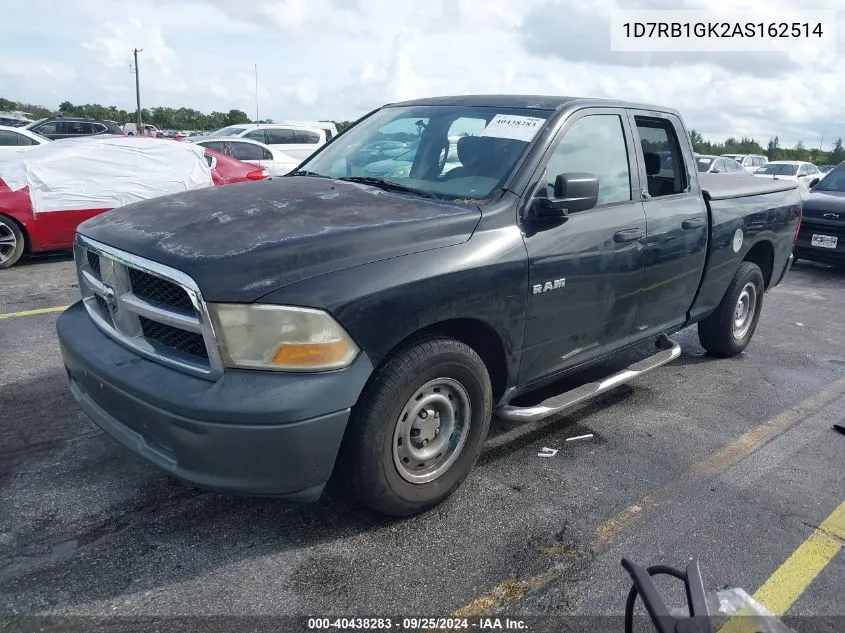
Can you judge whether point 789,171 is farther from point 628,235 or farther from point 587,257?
point 587,257

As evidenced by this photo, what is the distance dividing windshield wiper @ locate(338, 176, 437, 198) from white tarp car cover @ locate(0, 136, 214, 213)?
18.9 feet

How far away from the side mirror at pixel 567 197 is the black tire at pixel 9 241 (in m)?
6.95

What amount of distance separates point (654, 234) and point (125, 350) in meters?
2.90

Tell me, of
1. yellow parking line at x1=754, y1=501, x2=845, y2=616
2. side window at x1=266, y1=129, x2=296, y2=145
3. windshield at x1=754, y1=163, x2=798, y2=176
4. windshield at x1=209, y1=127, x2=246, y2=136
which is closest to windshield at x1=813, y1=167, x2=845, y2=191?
yellow parking line at x1=754, y1=501, x2=845, y2=616

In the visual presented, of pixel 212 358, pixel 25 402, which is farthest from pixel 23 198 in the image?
pixel 212 358

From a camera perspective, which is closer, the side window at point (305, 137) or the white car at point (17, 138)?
the white car at point (17, 138)

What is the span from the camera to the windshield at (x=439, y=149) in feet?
11.1

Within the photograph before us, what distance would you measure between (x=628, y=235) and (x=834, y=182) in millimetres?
9016

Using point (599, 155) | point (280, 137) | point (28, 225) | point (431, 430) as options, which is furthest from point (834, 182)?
point (280, 137)

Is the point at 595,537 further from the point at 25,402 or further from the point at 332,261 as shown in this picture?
the point at 25,402

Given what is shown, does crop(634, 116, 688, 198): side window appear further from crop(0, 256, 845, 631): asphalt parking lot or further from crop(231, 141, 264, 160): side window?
crop(231, 141, 264, 160): side window

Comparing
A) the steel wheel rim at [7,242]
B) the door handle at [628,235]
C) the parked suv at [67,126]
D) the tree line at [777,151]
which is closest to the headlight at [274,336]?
the door handle at [628,235]

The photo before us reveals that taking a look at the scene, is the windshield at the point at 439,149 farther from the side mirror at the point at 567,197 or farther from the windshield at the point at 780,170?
the windshield at the point at 780,170

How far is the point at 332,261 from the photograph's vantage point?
8.38 ft
